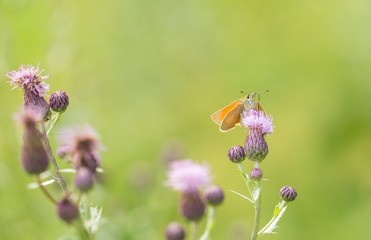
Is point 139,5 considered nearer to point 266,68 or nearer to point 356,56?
point 266,68

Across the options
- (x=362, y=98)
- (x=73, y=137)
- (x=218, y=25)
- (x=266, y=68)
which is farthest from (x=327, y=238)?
(x=73, y=137)

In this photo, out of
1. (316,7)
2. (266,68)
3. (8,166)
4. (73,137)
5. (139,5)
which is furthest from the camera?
(316,7)

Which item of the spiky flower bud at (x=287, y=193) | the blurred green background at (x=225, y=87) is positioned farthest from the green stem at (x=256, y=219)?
the blurred green background at (x=225, y=87)

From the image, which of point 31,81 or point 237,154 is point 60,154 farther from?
point 237,154

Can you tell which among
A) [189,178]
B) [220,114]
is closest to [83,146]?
[189,178]

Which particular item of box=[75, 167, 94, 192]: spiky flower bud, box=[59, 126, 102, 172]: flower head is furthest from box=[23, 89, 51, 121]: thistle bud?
box=[75, 167, 94, 192]: spiky flower bud

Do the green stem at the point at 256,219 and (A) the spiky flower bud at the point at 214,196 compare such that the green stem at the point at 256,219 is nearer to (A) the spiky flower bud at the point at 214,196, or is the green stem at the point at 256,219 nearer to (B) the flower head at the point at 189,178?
(B) the flower head at the point at 189,178
